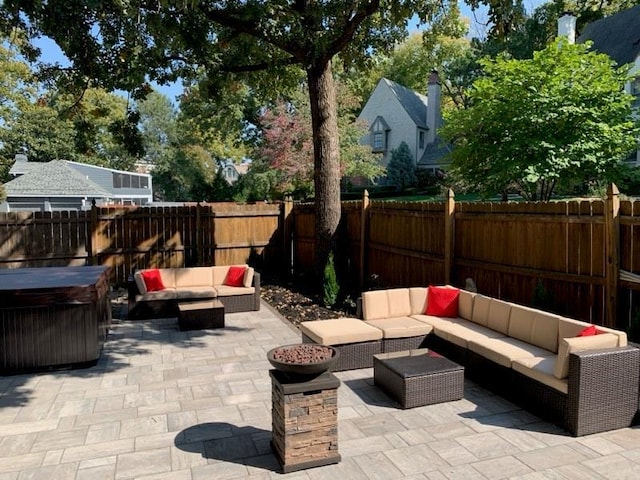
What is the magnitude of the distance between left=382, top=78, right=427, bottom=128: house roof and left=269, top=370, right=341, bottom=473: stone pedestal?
29.7 meters

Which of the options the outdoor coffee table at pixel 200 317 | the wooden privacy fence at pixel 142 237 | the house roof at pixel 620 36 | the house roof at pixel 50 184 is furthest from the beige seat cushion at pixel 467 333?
the house roof at pixel 50 184

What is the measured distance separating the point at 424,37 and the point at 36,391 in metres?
10.6

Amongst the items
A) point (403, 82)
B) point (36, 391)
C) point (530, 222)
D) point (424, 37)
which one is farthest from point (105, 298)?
point (403, 82)

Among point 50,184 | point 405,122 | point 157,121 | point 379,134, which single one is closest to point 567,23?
point 405,122

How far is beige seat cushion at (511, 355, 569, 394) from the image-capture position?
4.19 metres

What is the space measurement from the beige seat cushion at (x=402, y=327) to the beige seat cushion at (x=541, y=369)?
1386mm

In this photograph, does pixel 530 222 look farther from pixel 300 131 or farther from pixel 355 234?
pixel 300 131

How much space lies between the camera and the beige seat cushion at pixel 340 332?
18.4 feet

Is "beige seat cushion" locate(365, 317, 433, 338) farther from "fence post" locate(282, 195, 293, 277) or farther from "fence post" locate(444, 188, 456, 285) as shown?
"fence post" locate(282, 195, 293, 277)

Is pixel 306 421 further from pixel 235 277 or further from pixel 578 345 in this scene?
pixel 235 277

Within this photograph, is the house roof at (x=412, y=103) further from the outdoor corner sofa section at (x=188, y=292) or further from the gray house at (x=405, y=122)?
the outdoor corner sofa section at (x=188, y=292)

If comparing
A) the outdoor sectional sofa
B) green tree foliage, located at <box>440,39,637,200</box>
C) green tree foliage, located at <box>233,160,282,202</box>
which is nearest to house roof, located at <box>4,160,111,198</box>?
green tree foliage, located at <box>233,160,282,202</box>

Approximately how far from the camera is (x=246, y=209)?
12984 millimetres

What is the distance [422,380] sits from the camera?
15.5ft
